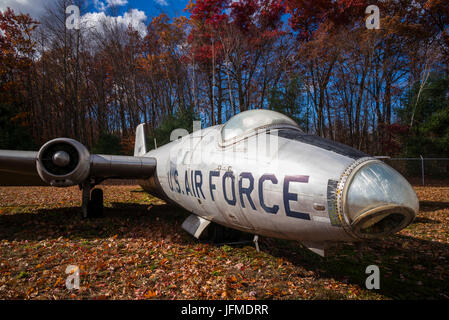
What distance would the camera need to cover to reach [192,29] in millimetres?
23188

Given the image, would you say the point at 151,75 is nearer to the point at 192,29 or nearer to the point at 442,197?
the point at 192,29

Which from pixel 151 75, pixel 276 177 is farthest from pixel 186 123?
→ pixel 276 177

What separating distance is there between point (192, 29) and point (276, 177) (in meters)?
23.9

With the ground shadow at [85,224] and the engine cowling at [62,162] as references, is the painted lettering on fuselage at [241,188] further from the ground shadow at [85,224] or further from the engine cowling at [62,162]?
the engine cowling at [62,162]

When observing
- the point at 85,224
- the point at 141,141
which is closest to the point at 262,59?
the point at 141,141

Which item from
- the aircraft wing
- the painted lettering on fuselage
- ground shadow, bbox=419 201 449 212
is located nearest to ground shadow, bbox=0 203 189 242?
the aircraft wing

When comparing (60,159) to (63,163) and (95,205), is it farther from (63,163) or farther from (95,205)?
(95,205)

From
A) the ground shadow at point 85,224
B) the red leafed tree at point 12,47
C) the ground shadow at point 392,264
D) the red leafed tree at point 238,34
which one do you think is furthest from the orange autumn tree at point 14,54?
the ground shadow at point 392,264

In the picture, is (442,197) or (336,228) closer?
(336,228)

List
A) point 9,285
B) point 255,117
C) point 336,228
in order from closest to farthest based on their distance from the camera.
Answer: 1. point 336,228
2. point 9,285
3. point 255,117

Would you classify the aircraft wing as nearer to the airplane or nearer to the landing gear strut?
the landing gear strut

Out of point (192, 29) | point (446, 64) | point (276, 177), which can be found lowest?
point (276, 177)

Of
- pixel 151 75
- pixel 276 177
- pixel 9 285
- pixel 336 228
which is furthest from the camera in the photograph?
pixel 151 75

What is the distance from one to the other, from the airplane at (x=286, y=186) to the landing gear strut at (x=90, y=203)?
3.95 m
